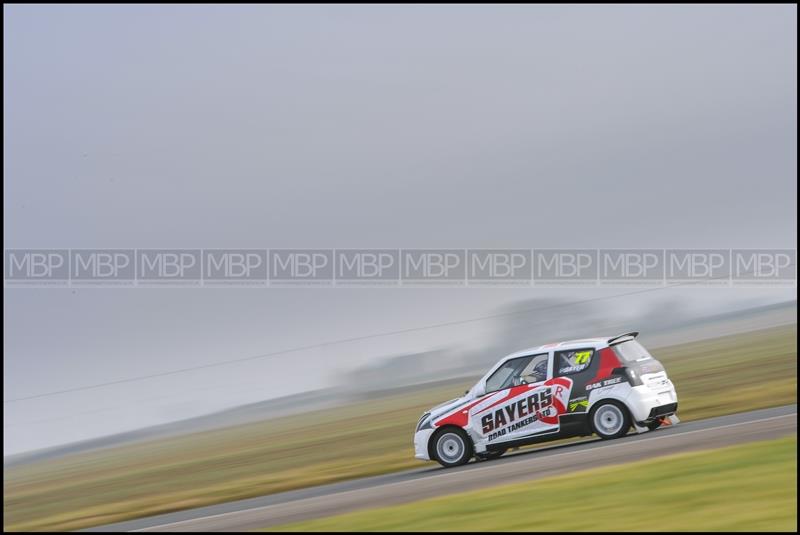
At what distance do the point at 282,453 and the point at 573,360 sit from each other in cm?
1197

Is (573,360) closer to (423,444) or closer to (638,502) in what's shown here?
(423,444)

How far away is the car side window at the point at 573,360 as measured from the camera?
1377 centimetres

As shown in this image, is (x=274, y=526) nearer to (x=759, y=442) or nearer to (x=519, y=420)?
(x=519, y=420)

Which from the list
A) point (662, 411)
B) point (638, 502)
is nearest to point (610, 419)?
point (662, 411)

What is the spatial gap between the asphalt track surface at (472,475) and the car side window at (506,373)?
3.40 feet

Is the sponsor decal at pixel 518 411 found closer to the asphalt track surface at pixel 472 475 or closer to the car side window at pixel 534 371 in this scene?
the car side window at pixel 534 371

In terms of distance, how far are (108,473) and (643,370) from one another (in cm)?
1910

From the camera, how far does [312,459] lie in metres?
22.0

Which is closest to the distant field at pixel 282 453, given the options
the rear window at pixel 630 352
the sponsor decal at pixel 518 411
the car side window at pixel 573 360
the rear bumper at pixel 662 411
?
the sponsor decal at pixel 518 411

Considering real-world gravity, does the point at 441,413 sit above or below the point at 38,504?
above

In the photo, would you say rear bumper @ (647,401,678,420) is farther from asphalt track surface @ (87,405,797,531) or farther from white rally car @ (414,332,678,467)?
asphalt track surface @ (87,405,797,531)

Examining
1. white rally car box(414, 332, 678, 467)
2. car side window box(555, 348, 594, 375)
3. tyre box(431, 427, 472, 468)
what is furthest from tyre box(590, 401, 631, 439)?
tyre box(431, 427, 472, 468)

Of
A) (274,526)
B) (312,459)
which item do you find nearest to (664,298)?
(312,459)

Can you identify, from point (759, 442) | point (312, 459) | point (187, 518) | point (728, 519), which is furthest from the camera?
point (312, 459)
